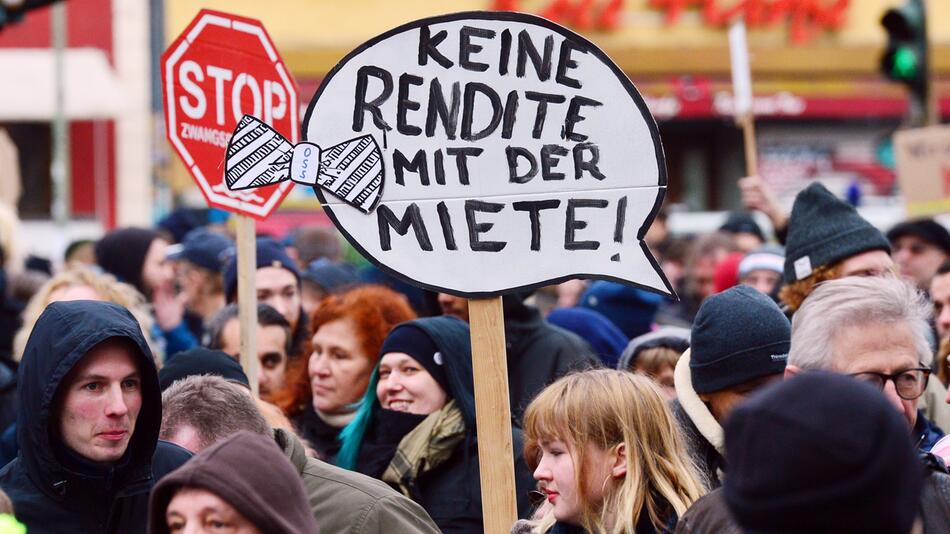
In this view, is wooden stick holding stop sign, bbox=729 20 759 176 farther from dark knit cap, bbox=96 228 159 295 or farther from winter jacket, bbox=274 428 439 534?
winter jacket, bbox=274 428 439 534

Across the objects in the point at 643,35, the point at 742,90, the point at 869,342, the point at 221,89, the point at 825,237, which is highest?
the point at 643,35

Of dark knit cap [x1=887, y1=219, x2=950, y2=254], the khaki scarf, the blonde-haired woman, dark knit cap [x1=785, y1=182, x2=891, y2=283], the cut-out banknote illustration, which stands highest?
the cut-out banknote illustration

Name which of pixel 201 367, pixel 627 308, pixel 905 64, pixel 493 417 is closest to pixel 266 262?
pixel 627 308

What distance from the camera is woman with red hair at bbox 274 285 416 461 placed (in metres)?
5.14

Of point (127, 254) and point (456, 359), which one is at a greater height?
point (127, 254)

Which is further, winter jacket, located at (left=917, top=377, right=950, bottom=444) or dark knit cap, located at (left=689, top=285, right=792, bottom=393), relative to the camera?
winter jacket, located at (left=917, top=377, right=950, bottom=444)

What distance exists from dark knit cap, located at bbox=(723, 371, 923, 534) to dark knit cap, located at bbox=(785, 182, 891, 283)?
2.77 metres

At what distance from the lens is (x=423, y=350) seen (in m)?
4.65

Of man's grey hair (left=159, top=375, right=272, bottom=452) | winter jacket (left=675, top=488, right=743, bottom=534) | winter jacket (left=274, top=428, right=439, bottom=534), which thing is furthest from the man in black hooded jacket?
winter jacket (left=675, top=488, right=743, bottom=534)

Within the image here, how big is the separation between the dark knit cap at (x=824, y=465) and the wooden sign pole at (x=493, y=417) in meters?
1.48

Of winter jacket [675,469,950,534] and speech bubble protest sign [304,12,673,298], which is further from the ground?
speech bubble protest sign [304,12,673,298]

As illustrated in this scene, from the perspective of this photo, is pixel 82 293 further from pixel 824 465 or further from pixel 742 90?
pixel 742 90

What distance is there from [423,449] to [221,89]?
1250mm

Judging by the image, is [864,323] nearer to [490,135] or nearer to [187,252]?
[490,135]
